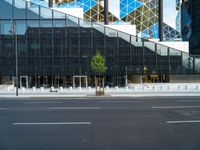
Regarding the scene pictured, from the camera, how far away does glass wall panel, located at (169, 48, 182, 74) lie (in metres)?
46.1

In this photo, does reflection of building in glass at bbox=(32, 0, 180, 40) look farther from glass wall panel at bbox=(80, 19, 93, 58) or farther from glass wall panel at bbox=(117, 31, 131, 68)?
glass wall panel at bbox=(80, 19, 93, 58)

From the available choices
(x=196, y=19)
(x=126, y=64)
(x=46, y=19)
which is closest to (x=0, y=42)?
(x=46, y=19)

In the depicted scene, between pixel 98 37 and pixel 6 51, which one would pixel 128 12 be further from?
pixel 6 51

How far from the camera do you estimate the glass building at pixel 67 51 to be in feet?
149

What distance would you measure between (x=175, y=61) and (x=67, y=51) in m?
19.2

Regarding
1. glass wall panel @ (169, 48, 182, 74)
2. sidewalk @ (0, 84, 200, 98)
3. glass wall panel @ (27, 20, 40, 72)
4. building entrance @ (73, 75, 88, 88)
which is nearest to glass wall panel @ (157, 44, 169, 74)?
glass wall panel @ (169, 48, 182, 74)

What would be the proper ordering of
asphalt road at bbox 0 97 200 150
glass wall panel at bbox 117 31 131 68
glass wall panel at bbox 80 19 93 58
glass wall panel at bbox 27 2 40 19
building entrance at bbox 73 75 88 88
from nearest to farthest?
1. asphalt road at bbox 0 97 200 150
2. glass wall panel at bbox 27 2 40 19
3. glass wall panel at bbox 80 19 93 58
4. glass wall panel at bbox 117 31 131 68
5. building entrance at bbox 73 75 88 88

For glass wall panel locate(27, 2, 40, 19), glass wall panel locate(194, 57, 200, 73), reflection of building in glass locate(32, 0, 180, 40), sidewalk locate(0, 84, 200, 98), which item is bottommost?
sidewalk locate(0, 84, 200, 98)

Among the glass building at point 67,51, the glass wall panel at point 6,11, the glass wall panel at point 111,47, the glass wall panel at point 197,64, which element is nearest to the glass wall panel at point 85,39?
the glass building at point 67,51

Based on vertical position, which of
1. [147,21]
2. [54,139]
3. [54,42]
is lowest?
[54,139]

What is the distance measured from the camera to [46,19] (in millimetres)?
45531

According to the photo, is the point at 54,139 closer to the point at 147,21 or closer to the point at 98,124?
the point at 98,124

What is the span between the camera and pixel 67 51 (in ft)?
150

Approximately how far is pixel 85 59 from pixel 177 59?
641 inches
